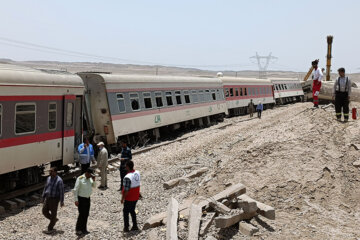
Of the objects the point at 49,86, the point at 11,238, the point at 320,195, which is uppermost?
the point at 49,86

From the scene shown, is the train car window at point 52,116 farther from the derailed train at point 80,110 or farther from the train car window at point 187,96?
the train car window at point 187,96

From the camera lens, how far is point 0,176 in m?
10.7

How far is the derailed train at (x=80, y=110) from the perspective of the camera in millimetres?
10367

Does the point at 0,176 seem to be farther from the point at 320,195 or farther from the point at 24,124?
the point at 320,195

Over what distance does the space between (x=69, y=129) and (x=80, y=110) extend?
856mm

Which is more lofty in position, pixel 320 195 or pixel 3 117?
Result: pixel 3 117

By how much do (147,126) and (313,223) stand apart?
1200 cm

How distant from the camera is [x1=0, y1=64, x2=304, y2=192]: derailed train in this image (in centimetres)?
1037

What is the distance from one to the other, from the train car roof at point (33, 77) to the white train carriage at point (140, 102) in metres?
3.51

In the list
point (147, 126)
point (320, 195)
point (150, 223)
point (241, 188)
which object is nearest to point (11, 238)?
point (150, 223)

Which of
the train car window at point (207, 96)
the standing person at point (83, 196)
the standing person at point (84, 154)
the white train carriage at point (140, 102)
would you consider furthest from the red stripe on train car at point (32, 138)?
the train car window at point (207, 96)

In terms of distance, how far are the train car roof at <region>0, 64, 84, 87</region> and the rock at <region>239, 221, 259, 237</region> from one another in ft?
21.2

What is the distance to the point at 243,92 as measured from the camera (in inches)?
1340

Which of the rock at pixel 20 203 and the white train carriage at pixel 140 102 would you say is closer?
the rock at pixel 20 203
